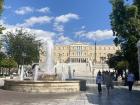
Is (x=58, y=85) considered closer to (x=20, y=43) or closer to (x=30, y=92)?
(x=30, y=92)

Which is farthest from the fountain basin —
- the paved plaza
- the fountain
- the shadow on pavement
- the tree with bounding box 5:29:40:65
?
the tree with bounding box 5:29:40:65

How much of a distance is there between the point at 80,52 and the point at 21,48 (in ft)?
255

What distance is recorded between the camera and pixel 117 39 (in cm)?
4122

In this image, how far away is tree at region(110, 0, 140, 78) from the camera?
3772cm

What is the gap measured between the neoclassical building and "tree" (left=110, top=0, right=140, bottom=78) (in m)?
118

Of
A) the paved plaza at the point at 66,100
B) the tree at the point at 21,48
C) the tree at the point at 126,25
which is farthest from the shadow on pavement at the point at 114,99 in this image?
the tree at the point at 21,48

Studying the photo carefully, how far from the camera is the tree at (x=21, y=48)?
88.7 metres

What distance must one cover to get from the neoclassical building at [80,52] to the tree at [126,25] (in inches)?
4660

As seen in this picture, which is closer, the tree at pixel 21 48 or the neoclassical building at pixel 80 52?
the tree at pixel 21 48

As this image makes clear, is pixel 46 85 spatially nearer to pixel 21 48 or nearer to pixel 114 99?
→ pixel 114 99

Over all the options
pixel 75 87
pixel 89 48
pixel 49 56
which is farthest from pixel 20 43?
pixel 89 48

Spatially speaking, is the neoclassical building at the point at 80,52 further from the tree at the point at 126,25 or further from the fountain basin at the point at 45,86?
the fountain basin at the point at 45,86

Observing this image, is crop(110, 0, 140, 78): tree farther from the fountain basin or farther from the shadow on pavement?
the shadow on pavement

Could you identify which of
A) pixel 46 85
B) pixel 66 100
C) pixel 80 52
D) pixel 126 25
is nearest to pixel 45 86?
pixel 46 85
